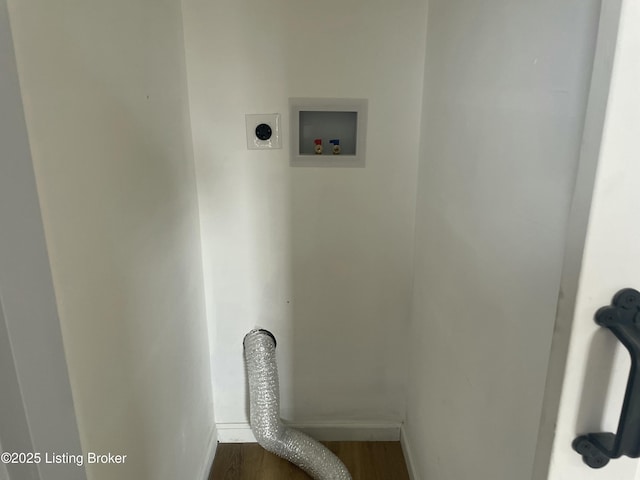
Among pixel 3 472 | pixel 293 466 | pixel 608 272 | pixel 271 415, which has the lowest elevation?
pixel 293 466

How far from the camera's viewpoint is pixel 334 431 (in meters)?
1.92

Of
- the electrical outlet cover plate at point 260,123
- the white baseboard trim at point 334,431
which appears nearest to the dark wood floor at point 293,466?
the white baseboard trim at point 334,431

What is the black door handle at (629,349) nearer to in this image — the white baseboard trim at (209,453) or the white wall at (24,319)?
the white wall at (24,319)

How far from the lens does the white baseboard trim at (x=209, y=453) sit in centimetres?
171

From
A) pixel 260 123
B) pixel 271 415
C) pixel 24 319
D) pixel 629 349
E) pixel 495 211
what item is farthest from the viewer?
pixel 271 415

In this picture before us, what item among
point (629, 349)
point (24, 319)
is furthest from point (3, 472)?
point (629, 349)

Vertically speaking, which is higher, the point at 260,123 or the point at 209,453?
the point at 260,123

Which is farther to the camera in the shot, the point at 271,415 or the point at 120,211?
the point at 271,415

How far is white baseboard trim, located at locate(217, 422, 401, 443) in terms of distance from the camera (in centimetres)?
192

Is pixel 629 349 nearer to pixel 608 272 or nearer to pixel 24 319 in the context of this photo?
pixel 608 272

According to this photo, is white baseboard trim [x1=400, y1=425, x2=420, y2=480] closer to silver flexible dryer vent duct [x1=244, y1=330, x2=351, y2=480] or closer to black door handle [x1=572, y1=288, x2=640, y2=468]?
silver flexible dryer vent duct [x1=244, y1=330, x2=351, y2=480]

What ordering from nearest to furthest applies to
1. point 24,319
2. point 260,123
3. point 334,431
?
point 24,319 < point 260,123 < point 334,431

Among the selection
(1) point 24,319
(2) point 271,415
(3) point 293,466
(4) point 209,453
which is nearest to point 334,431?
(3) point 293,466

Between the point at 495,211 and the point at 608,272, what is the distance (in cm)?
36
